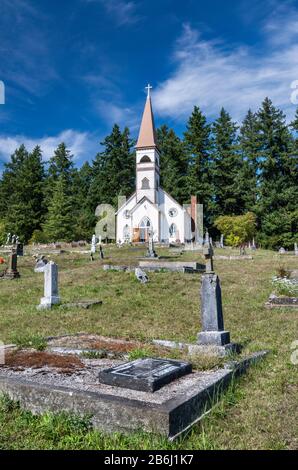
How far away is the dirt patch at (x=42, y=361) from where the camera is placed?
5156 millimetres

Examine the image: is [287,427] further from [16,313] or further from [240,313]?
[16,313]

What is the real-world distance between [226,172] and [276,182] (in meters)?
7.80

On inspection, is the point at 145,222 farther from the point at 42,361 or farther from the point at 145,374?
the point at 145,374

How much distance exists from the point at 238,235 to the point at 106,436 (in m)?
44.2

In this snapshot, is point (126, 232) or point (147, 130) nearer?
point (126, 232)

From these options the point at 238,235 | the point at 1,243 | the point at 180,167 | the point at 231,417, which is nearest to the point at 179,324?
the point at 231,417

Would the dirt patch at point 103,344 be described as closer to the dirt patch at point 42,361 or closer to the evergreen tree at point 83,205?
the dirt patch at point 42,361

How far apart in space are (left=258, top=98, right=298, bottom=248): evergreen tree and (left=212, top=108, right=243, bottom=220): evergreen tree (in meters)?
4.03

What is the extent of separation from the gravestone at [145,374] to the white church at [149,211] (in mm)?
41178

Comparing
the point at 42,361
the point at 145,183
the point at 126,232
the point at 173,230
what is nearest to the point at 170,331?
the point at 42,361

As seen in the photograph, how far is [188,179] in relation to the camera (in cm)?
5525

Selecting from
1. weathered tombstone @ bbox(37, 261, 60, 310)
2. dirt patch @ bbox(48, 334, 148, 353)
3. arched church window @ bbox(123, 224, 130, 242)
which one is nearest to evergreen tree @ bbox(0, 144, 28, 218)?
arched church window @ bbox(123, 224, 130, 242)

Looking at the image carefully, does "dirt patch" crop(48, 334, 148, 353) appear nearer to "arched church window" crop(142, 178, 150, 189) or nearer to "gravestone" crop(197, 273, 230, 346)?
"gravestone" crop(197, 273, 230, 346)

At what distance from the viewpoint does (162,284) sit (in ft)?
49.4
